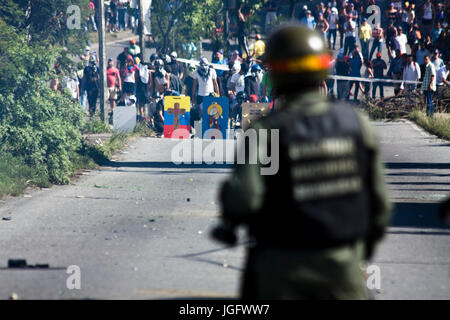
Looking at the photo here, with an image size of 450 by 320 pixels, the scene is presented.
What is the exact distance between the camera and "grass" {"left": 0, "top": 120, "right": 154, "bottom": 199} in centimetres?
1287

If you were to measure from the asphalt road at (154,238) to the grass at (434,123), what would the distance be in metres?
4.86

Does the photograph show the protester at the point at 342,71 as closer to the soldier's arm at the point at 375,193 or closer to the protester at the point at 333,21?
the protester at the point at 333,21

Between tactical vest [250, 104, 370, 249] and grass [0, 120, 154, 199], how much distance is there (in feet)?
30.4

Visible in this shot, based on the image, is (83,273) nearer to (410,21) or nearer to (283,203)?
(283,203)

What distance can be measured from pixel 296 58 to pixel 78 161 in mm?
12626

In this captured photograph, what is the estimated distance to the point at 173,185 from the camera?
535 inches

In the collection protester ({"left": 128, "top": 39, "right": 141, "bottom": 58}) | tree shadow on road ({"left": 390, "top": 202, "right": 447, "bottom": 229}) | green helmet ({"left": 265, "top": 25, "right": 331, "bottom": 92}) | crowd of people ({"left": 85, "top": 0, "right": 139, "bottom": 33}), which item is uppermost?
Result: crowd of people ({"left": 85, "top": 0, "right": 139, "bottom": 33})

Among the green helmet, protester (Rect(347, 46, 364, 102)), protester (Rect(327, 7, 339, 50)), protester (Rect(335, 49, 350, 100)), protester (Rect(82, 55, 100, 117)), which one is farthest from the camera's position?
protester (Rect(327, 7, 339, 50))

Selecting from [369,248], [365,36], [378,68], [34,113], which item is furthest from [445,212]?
[365,36]

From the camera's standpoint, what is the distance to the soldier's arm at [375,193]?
356 cm

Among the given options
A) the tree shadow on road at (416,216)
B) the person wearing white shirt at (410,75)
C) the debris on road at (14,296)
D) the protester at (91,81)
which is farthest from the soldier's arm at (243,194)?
the person wearing white shirt at (410,75)

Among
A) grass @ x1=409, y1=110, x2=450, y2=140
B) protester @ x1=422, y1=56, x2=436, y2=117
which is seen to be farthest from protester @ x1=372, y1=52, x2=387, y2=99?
protester @ x1=422, y1=56, x2=436, y2=117

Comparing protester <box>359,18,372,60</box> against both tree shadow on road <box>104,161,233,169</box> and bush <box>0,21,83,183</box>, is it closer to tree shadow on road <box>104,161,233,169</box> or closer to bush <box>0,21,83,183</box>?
tree shadow on road <box>104,161,233,169</box>

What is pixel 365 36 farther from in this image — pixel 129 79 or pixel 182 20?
pixel 129 79
